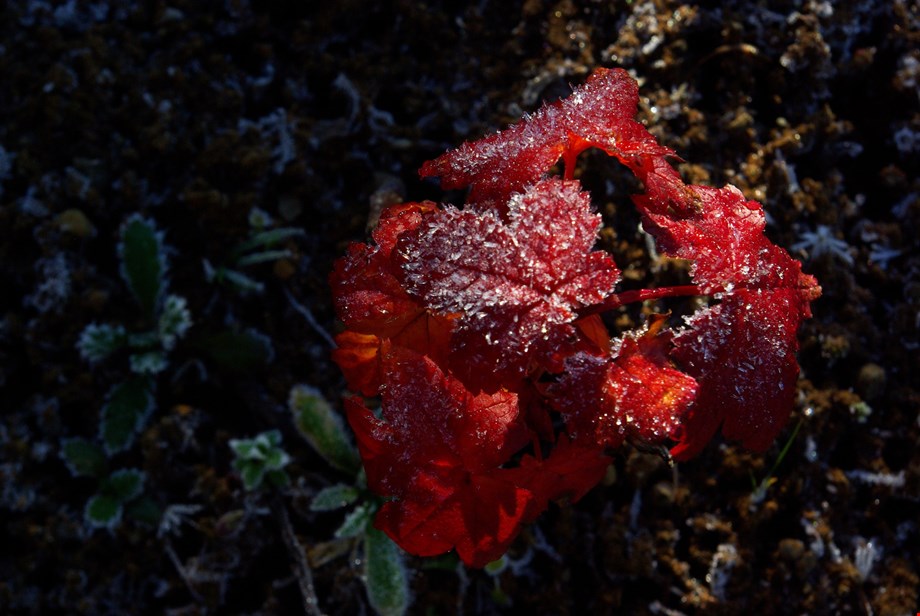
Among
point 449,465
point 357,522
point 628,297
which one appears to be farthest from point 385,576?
point 628,297

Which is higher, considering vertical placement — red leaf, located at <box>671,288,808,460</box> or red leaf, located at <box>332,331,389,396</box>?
red leaf, located at <box>671,288,808,460</box>

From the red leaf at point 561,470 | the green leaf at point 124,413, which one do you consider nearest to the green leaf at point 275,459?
the green leaf at point 124,413

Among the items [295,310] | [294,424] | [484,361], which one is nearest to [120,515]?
[294,424]

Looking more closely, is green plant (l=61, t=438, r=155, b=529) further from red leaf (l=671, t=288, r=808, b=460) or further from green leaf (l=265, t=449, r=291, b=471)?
red leaf (l=671, t=288, r=808, b=460)

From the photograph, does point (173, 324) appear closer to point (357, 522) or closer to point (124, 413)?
point (124, 413)

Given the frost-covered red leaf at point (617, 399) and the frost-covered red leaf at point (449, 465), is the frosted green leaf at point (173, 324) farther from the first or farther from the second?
the frost-covered red leaf at point (617, 399)

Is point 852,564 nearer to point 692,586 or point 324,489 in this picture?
point 692,586

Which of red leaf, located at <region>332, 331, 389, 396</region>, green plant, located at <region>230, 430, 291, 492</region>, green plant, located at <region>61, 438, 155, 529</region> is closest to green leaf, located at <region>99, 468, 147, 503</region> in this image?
green plant, located at <region>61, 438, 155, 529</region>
